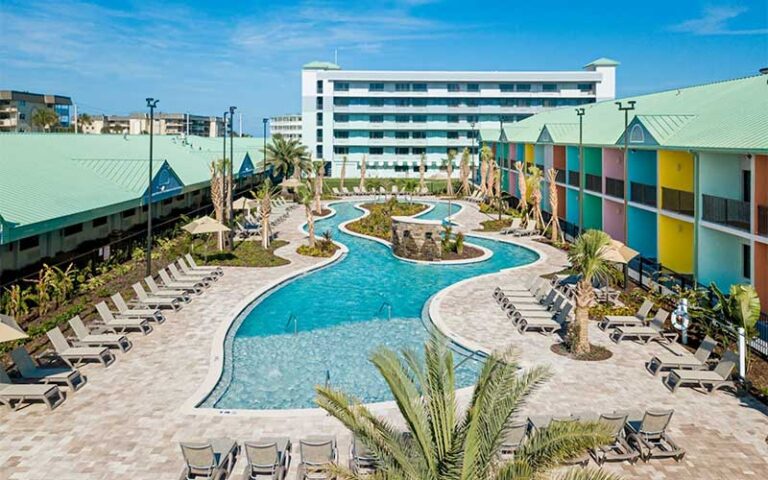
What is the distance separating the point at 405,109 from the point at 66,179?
6339cm

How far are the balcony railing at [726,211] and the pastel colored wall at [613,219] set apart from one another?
10.4 metres

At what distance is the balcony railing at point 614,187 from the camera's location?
108ft

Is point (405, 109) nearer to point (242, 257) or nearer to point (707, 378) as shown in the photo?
point (242, 257)

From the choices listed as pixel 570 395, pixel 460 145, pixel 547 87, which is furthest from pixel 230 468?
pixel 547 87

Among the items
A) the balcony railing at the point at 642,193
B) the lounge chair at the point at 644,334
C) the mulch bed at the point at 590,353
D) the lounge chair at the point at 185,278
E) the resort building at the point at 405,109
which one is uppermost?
the resort building at the point at 405,109

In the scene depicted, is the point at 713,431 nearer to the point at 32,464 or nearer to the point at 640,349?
the point at 640,349

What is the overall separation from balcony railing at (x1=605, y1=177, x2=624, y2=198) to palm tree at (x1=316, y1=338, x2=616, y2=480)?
87.7ft

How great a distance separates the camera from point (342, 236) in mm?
40562

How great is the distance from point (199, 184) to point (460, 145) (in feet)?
169

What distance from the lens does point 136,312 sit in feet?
66.6

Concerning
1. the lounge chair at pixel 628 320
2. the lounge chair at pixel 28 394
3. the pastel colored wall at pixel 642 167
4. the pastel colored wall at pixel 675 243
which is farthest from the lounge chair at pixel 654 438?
the pastel colored wall at pixel 642 167

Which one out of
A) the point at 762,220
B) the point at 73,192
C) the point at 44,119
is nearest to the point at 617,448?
the point at 762,220

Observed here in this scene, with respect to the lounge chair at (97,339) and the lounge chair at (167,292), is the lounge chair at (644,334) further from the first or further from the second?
→ the lounge chair at (167,292)

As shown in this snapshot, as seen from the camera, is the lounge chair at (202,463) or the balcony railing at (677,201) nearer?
the lounge chair at (202,463)
